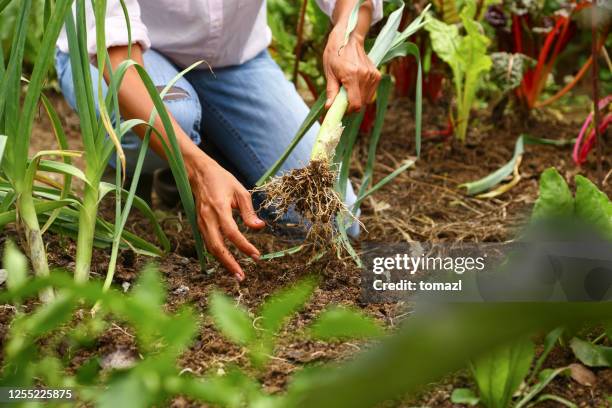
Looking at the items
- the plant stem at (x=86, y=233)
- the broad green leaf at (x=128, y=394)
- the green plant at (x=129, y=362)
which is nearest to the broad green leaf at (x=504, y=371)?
the green plant at (x=129, y=362)

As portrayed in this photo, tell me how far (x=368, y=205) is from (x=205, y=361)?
105cm

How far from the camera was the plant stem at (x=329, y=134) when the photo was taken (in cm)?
137

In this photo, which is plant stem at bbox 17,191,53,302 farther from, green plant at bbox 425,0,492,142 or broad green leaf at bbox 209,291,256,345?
green plant at bbox 425,0,492,142

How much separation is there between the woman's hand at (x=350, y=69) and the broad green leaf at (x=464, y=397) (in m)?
0.65

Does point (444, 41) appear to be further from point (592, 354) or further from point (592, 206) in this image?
point (592, 354)

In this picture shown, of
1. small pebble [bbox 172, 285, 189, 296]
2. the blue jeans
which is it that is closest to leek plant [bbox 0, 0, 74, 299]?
small pebble [bbox 172, 285, 189, 296]

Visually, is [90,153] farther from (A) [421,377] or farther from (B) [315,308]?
(A) [421,377]

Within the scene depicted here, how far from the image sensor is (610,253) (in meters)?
1.02

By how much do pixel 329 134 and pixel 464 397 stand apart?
0.57 meters

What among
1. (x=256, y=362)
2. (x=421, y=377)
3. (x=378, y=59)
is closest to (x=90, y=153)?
(x=378, y=59)

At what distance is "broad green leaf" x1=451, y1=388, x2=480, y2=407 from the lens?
3.17ft

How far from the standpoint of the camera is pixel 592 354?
1033 mm

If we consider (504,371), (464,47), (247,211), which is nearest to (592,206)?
(504,371)

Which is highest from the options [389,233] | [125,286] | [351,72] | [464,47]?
[351,72]
